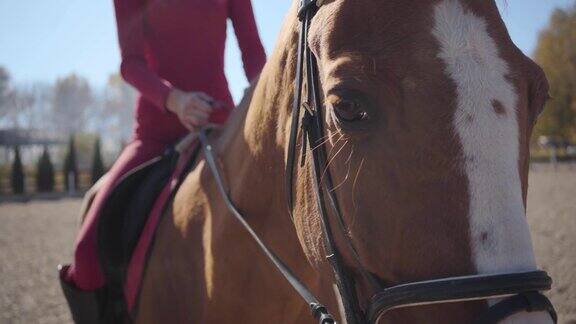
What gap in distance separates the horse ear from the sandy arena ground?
4.72m

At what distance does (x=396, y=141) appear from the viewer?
1.24m

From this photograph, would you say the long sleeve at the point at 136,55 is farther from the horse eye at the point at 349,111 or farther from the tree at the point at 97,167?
the tree at the point at 97,167

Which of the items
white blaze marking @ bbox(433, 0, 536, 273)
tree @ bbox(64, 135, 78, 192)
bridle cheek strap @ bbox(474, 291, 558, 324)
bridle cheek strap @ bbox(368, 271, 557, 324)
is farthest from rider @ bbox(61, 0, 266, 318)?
tree @ bbox(64, 135, 78, 192)

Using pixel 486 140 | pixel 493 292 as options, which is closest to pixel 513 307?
pixel 493 292

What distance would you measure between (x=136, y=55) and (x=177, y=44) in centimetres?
29

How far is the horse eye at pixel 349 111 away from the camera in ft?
4.21

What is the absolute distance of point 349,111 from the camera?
1304mm

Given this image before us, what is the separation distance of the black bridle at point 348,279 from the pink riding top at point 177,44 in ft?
3.86

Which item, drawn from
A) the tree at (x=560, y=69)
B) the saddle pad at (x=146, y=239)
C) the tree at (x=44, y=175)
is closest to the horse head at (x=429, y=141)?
the saddle pad at (x=146, y=239)

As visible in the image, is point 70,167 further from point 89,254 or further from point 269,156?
point 269,156

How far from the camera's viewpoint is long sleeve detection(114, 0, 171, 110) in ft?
8.24

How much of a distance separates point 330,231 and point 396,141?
36cm

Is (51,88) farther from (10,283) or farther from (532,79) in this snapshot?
(532,79)

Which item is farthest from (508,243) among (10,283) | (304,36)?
(10,283)
